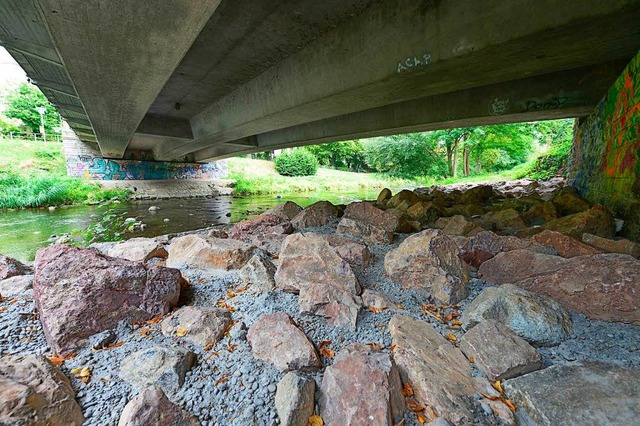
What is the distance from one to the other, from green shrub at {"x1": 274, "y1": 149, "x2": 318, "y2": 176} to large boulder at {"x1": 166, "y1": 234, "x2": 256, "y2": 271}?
91.3 feet

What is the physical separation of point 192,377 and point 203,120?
8.90 m

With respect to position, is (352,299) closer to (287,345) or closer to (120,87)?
(287,345)

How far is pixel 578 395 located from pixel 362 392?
1128mm

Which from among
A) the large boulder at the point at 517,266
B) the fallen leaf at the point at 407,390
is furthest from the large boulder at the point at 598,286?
the fallen leaf at the point at 407,390

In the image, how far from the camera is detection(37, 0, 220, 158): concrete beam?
8.48ft

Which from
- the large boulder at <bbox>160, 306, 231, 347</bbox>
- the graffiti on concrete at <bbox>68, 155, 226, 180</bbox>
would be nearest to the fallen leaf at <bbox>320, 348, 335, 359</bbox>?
the large boulder at <bbox>160, 306, 231, 347</bbox>

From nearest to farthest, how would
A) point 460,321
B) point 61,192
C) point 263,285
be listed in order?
point 460,321
point 263,285
point 61,192

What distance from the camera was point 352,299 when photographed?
2.26 metres

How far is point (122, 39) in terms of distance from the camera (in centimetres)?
316

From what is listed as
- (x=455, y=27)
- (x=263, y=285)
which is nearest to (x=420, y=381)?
(x=263, y=285)

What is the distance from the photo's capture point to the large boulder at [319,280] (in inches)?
85.4

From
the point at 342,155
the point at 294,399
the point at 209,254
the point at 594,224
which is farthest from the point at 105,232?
the point at 342,155

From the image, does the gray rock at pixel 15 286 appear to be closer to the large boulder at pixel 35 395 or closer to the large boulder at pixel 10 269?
the large boulder at pixel 10 269

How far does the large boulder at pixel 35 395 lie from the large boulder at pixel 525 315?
2.43m
